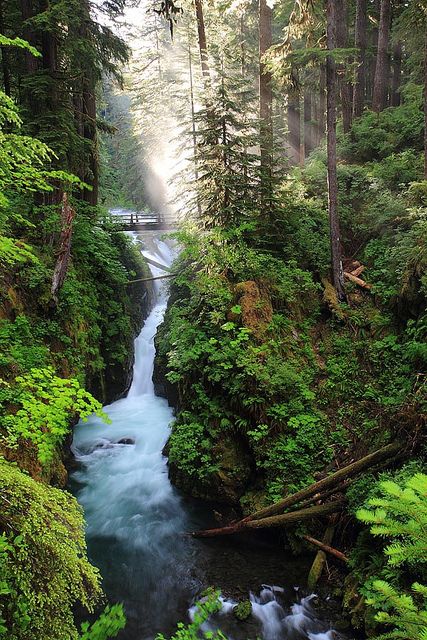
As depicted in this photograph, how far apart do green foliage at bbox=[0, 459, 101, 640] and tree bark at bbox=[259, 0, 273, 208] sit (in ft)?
32.4

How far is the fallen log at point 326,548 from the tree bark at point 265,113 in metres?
8.46

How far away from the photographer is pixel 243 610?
6.30 m

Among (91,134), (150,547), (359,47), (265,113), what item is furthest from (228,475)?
(359,47)

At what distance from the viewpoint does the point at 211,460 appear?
8547mm

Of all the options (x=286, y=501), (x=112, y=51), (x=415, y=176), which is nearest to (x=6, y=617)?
(x=286, y=501)

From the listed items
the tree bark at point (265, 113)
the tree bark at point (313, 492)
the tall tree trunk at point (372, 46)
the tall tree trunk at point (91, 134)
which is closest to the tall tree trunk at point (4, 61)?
the tall tree trunk at point (91, 134)

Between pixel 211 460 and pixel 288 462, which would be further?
pixel 211 460

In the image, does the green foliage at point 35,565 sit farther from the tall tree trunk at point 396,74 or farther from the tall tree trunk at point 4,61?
the tall tree trunk at point 396,74

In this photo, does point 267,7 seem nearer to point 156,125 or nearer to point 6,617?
point 156,125

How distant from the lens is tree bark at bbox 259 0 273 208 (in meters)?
11.4

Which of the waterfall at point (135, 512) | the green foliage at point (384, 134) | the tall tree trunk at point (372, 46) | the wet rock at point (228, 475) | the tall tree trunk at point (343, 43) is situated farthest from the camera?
the tall tree trunk at point (372, 46)

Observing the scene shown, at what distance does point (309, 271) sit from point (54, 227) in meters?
6.89

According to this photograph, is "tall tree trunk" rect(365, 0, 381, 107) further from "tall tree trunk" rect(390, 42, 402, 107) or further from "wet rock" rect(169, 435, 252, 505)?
"wet rock" rect(169, 435, 252, 505)

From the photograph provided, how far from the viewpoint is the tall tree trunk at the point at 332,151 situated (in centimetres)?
989
